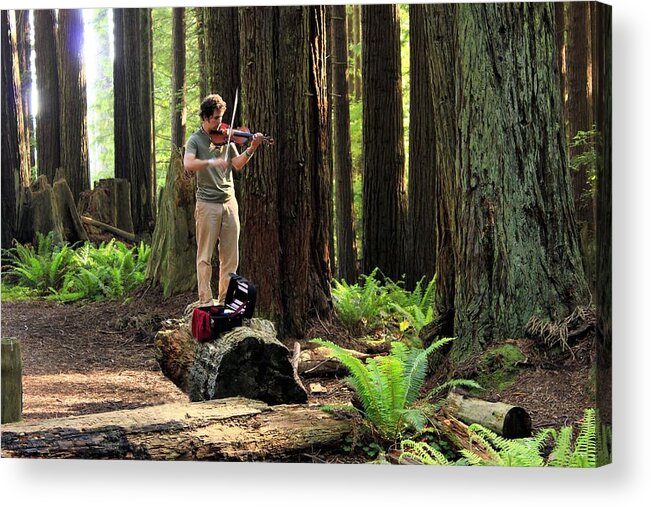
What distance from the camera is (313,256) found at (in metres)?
8.45

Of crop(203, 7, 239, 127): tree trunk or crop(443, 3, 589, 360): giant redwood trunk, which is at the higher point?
crop(203, 7, 239, 127): tree trunk

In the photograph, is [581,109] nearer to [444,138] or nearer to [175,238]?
[444,138]

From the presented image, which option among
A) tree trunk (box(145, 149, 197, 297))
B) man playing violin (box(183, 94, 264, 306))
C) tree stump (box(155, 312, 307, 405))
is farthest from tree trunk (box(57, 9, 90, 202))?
tree stump (box(155, 312, 307, 405))

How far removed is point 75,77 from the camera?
7.89 metres

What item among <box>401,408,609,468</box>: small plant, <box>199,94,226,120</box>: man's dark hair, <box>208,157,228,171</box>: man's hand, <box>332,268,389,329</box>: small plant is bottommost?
<box>401,408,609,468</box>: small plant

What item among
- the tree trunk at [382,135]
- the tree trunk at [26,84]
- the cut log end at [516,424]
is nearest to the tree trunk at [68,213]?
the tree trunk at [26,84]

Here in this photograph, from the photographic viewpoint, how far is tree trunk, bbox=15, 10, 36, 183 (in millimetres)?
7891

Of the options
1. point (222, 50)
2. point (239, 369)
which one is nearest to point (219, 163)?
point (222, 50)

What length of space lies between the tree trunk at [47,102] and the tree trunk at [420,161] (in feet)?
9.30

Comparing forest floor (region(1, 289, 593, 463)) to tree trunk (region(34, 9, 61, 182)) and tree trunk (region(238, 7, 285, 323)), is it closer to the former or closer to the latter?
tree trunk (region(238, 7, 285, 323))

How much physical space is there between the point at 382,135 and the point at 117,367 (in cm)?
352

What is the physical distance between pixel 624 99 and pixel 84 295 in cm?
429

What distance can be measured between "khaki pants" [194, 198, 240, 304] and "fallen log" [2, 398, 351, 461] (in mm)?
1010

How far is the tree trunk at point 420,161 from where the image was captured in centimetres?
817
